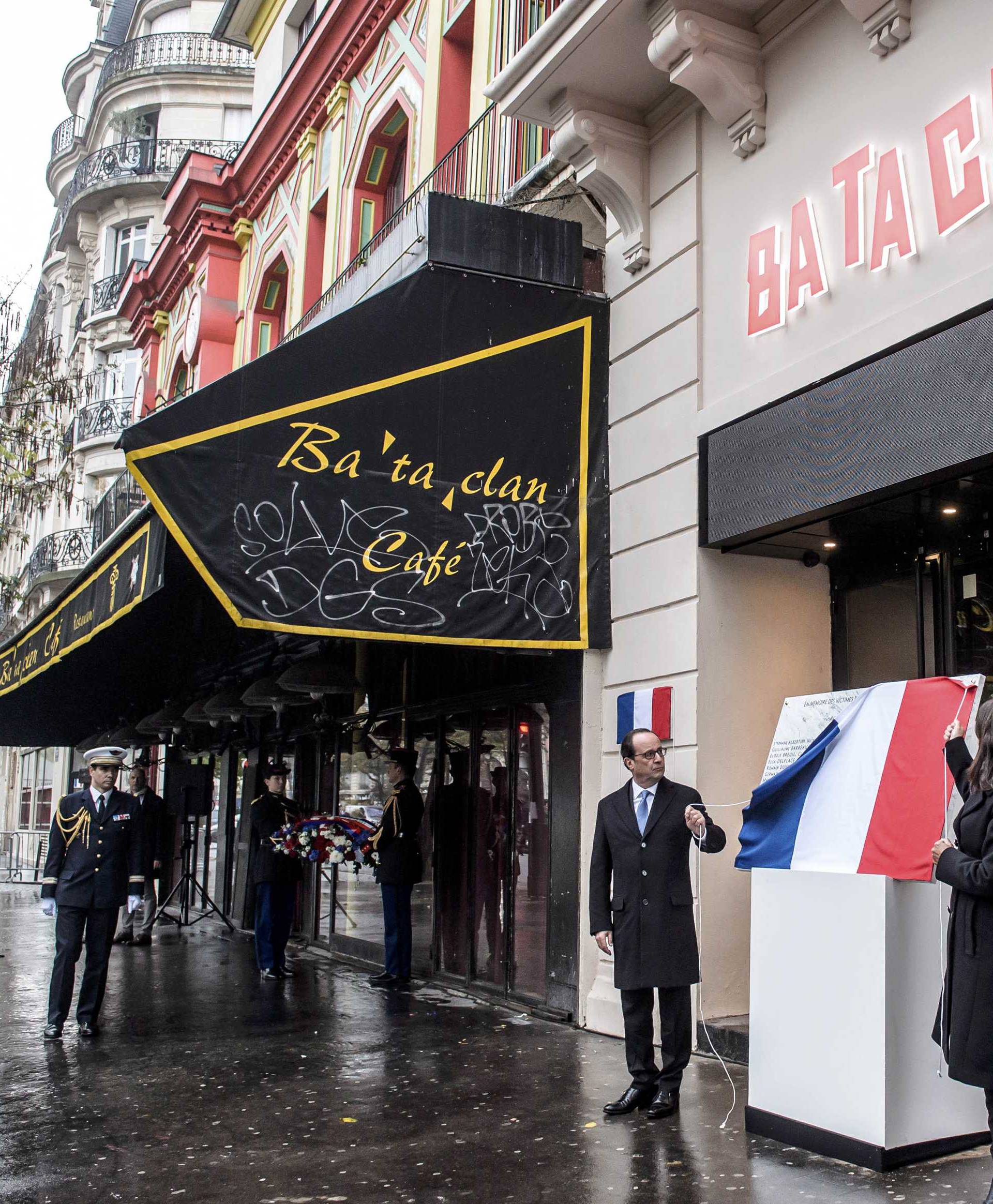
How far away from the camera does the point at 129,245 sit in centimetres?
3212

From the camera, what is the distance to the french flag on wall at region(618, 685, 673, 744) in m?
7.89

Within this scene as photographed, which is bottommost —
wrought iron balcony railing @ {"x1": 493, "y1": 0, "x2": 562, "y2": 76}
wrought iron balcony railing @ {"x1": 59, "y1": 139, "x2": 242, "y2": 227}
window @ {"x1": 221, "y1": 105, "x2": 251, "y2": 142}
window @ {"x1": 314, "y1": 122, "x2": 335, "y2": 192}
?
wrought iron balcony railing @ {"x1": 493, "y1": 0, "x2": 562, "y2": 76}

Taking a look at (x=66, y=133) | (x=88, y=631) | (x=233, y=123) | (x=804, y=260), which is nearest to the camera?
(x=804, y=260)

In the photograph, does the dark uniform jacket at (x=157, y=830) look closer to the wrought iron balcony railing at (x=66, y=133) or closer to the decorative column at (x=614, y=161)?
the decorative column at (x=614, y=161)

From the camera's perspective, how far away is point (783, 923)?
5.64 metres

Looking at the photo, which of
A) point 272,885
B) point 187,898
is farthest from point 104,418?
point 272,885

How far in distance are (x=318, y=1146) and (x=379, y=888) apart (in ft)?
21.0

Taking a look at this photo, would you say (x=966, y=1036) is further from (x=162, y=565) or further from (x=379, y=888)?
(x=379, y=888)

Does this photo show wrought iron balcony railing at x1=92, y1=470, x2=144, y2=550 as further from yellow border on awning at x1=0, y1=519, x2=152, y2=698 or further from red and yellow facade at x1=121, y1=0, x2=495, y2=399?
yellow border on awning at x1=0, y1=519, x2=152, y2=698

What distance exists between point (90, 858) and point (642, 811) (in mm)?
4477

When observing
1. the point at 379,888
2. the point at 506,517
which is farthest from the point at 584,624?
the point at 379,888

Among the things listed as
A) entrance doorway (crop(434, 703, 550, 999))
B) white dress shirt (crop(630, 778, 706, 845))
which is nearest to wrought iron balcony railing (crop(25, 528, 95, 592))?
entrance doorway (crop(434, 703, 550, 999))

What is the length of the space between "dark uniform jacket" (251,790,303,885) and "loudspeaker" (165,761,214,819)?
5.69 m

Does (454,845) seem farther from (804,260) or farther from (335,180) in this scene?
(335,180)
